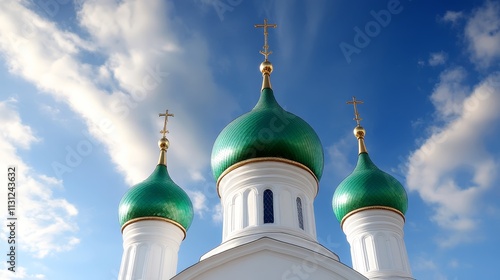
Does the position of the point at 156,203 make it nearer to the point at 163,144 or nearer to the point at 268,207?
the point at 163,144

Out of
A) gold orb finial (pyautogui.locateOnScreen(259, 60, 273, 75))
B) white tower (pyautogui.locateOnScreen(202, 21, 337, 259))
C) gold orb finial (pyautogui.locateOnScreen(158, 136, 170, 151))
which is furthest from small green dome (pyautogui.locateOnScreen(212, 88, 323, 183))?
gold orb finial (pyautogui.locateOnScreen(158, 136, 170, 151))

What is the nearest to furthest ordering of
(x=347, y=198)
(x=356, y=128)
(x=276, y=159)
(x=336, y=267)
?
(x=336, y=267) → (x=276, y=159) → (x=347, y=198) → (x=356, y=128)

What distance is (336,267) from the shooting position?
8914 millimetres

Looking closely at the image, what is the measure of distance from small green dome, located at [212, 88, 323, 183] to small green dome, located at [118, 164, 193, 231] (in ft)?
8.53

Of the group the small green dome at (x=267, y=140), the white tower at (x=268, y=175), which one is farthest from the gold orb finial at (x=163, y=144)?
the white tower at (x=268, y=175)

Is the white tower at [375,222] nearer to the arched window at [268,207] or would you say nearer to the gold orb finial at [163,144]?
the arched window at [268,207]

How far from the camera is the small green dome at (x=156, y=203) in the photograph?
1384 centimetres

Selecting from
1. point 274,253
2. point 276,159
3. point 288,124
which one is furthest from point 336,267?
point 288,124

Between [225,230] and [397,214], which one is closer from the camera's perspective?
[225,230]

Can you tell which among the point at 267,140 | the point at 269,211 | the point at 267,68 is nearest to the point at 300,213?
the point at 269,211

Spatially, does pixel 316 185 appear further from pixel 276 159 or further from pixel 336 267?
pixel 336 267

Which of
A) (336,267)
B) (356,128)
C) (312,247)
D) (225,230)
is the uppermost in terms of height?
(356,128)

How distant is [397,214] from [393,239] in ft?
2.54

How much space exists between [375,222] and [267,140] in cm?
484
